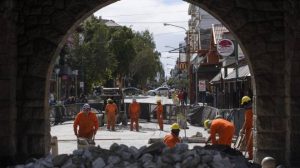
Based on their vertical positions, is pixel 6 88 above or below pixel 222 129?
above

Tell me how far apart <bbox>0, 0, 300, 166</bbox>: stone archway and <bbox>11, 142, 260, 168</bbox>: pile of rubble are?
1.66 m

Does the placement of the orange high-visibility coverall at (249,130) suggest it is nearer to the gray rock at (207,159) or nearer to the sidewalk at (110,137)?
the gray rock at (207,159)

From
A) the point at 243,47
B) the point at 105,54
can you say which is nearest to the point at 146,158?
the point at 243,47

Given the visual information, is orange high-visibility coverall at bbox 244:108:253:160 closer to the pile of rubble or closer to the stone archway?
the stone archway

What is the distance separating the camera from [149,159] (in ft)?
31.1

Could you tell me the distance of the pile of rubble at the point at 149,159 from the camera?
366 inches

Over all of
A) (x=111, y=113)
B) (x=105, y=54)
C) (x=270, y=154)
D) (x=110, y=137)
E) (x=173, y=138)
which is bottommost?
(x=110, y=137)

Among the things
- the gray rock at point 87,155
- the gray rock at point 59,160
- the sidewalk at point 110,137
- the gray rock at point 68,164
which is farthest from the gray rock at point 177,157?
the sidewalk at point 110,137

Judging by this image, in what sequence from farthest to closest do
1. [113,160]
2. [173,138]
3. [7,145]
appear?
[7,145]
[173,138]
[113,160]

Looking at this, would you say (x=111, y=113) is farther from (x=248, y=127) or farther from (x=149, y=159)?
(x=149, y=159)

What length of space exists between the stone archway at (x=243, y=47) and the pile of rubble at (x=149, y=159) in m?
1.66

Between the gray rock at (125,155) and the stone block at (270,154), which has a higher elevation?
the gray rock at (125,155)

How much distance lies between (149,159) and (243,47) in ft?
11.1

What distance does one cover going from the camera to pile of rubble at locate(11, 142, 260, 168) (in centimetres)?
930
